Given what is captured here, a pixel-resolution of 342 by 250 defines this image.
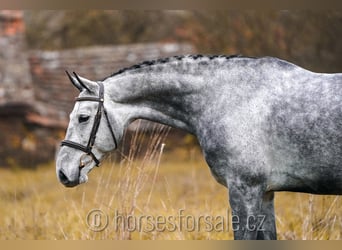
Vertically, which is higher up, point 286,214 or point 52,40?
point 52,40

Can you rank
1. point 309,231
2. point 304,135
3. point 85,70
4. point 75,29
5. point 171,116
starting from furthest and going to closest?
point 75,29 < point 85,70 < point 309,231 < point 171,116 < point 304,135

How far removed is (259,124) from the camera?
422 centimetres

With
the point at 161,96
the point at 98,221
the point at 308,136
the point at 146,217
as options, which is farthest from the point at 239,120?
the point at 98,221

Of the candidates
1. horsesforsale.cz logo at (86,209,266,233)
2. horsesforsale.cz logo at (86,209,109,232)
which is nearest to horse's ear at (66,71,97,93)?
horsesforsale.cz logo at (86,209,266,233)

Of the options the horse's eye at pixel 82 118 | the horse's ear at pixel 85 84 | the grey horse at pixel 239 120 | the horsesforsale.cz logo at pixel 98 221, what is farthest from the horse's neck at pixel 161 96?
the horsesforsale.cz logo at pixel 98 221

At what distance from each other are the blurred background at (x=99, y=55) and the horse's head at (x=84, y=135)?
29.6ft

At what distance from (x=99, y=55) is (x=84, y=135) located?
1037 cm

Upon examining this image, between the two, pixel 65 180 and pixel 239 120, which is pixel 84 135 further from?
pixel 239 120

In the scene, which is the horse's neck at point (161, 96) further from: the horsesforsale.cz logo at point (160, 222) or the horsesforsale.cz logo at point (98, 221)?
the horsesforsale.cz logo at point (98, 221)

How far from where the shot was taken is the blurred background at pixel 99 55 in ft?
44.1

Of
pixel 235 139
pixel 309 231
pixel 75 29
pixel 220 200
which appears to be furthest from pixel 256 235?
pixel 75 29

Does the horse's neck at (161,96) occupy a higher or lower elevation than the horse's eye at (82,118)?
higher

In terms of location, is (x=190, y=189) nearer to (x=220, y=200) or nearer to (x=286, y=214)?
(x=220, y=200)

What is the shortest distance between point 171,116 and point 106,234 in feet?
5.22
